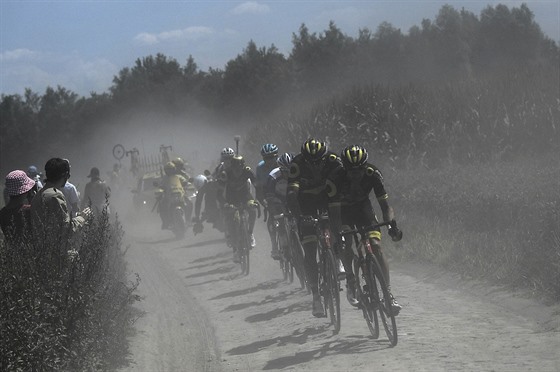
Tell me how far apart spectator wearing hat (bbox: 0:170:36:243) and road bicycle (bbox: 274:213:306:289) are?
4279 millimetres

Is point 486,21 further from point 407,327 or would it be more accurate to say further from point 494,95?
point 407,327

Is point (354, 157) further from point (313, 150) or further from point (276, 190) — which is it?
point (276, 190)

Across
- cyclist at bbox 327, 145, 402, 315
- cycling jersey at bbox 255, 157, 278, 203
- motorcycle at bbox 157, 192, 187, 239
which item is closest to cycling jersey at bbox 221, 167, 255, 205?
cycling jersey at bbox 255, 157, 278, 203

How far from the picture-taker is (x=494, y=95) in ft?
90.6

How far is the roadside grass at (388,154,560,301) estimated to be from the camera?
518 inches

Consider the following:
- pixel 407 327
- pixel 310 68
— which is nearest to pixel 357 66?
pixel 310 68

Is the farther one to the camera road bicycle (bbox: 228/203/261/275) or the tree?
the tree

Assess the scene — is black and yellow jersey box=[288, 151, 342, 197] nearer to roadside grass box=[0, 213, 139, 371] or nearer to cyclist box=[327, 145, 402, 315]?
cyclist box=[327, 145, 402, 315]

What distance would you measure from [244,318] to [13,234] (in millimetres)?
4443

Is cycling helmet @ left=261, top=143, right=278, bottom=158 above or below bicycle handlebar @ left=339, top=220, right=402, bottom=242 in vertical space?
above

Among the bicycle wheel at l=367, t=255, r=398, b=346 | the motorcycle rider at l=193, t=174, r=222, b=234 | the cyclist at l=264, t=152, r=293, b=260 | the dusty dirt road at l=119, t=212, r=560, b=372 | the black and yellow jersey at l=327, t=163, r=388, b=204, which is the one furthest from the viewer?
the motorcycle rider at l=193, t=174, r=222, b=234

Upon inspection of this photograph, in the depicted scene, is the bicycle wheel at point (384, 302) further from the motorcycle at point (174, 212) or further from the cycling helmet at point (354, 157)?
the motorcycle at point (174, 212)

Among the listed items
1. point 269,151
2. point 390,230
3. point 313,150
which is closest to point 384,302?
point 390,230

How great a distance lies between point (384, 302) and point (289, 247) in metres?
4.95
